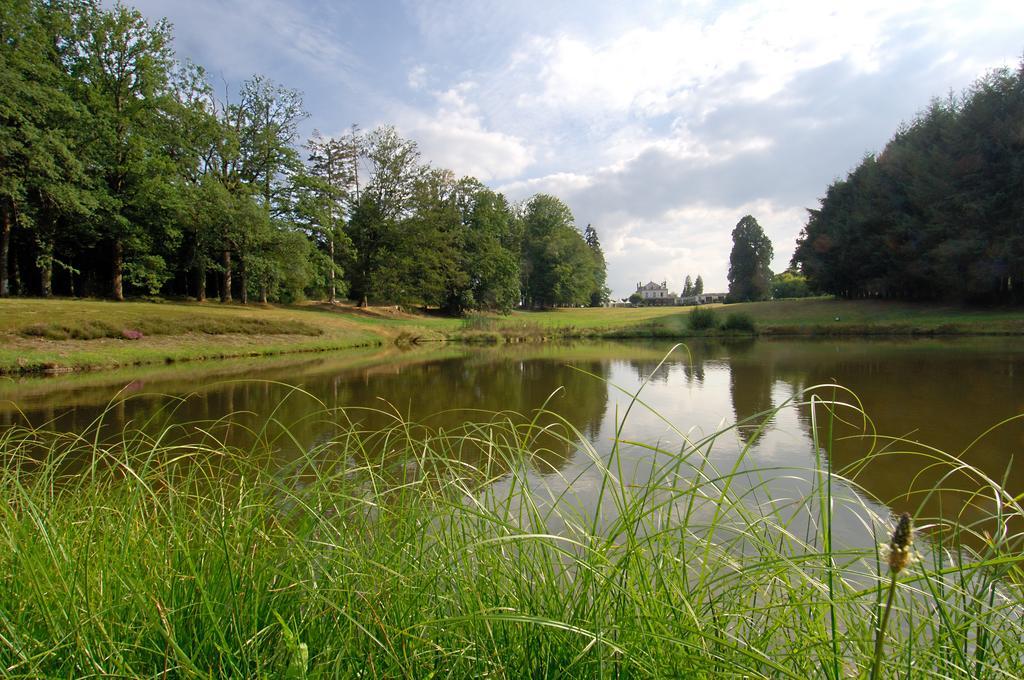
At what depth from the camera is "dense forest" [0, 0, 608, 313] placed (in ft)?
74.1

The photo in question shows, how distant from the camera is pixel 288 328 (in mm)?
22250

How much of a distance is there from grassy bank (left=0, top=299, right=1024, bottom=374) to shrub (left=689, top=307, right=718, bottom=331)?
0.75 ft

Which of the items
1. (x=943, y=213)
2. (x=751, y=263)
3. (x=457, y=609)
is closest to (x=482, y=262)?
(x=943, y=213)

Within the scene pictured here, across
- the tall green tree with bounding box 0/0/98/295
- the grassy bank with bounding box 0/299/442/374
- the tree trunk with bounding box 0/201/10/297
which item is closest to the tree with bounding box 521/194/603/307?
the grassy bank with bounding box 0/299/442/374

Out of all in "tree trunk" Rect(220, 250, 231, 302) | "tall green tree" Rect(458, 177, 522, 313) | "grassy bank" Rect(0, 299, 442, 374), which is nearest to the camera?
"grassy bank" Rect(0, 299, 442, 374)

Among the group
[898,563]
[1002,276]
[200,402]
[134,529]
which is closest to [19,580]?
[134,529]

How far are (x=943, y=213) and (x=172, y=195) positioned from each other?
42.2m

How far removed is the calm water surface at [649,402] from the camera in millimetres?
4375

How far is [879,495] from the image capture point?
13.5 ft

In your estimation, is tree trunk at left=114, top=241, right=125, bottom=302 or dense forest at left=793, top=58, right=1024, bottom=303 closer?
tree trunk at left=114, top=241, right=125, bottom=302

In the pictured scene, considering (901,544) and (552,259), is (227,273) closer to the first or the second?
(552,259)

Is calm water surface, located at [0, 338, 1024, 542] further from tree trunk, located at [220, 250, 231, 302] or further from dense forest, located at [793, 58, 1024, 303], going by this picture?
tree trunk, located at [220, 250, 231, 302]

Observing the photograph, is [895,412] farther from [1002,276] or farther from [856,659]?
[1002,276]

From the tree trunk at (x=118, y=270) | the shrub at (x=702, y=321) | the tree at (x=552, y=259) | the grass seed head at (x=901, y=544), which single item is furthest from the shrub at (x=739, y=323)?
the tree trunk at (x=118, y=270)
